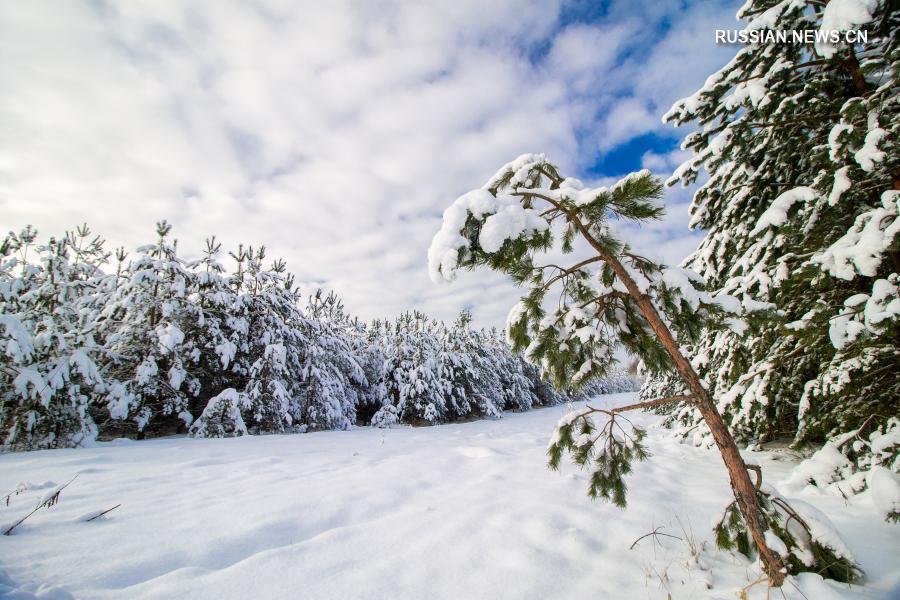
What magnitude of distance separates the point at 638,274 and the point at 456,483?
3253 millimetres

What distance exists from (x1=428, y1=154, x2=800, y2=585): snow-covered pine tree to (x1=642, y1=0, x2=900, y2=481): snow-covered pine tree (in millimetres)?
635

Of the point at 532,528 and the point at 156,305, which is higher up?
the point at 156,305

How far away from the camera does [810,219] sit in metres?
3.62

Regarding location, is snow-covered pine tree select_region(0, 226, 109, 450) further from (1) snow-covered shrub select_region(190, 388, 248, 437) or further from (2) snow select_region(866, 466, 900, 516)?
(2) snow select_region(866, 466, 900, 516)

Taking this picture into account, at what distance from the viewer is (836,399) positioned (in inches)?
142

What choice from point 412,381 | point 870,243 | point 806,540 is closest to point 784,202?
point 870,243

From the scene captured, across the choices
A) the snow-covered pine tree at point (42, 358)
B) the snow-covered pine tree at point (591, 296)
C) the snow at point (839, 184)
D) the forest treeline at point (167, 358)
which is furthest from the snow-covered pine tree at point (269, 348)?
the snow at point (839, 184)

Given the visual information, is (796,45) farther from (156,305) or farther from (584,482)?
(156,305)

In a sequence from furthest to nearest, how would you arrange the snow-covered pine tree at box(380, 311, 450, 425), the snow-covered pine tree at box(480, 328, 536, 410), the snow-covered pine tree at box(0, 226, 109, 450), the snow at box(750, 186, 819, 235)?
the snow-covered pine tree at box(480, 328, 536, 410) < the snow-covered pine tree at box(380, 311, 450, 425) < the snow-covered pine tree at box(0, 226, 109, 450) < the snow at box(750, 186, 819, 235)

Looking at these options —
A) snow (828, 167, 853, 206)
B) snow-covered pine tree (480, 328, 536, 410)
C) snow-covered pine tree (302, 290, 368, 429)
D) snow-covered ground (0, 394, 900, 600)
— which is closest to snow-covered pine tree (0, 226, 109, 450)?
snow-covered ground (0, 394, 900, 600)

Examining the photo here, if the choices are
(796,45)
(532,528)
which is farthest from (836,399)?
(796,45)

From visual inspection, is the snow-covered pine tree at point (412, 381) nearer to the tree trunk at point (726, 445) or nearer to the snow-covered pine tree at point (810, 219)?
the snow-covered pine tree at point (810, 219)

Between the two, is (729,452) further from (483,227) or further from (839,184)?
(839,184)

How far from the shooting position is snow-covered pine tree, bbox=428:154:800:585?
2.03 m
